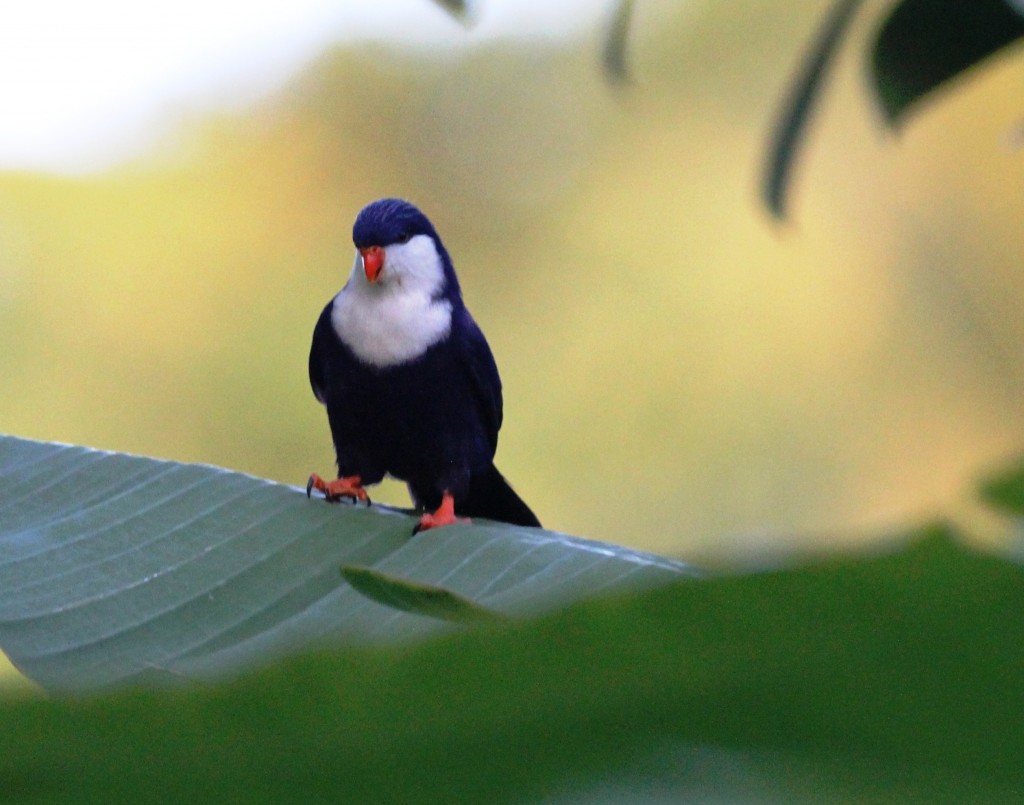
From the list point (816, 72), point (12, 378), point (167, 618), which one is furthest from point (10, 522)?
point (12, 378)

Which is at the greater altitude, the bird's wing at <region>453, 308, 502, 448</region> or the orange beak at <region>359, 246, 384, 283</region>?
the orange beak at <region>359, 246, 384, 283</region>

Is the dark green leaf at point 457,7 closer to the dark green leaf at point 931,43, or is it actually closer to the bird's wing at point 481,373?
the dark green leaf at point 931,43

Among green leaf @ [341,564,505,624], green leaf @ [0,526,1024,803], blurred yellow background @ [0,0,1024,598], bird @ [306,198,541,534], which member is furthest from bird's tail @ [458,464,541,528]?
blurred yellow background @ [0,0,1024,598]

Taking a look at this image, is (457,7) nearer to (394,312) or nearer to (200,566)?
(200,566)

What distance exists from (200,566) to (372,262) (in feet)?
4.13

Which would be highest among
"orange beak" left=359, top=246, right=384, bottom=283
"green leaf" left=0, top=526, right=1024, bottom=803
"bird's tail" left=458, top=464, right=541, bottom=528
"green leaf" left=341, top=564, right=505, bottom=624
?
"orange beak" left=359, top=246, right=384, bottom=283

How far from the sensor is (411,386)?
201 cm

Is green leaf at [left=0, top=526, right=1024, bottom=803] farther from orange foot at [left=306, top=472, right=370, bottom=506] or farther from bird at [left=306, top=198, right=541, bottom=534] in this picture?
bird at [left=306, top=198, right=541, bottom=534]

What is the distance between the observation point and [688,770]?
180 millimetres

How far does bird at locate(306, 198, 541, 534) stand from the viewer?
2010mm

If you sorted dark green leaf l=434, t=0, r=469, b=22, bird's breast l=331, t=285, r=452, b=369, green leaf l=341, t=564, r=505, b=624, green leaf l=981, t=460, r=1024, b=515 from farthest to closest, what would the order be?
bird's breast l=331, t=285, r=452, b=369
dark green leaf l=434, t=0, r=469, b=22
green leaf l=341, t=564, r=505, b=624
green leaf l=981, t=460, r=1024, b=515

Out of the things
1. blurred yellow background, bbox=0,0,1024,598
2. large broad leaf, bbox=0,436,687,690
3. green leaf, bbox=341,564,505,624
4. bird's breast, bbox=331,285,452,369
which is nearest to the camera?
green leaf, bbox=341,564,505,624

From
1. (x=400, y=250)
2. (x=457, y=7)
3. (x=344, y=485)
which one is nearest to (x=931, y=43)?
(x=457, y=7)

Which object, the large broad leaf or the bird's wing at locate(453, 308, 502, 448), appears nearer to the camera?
the large broad leaf
